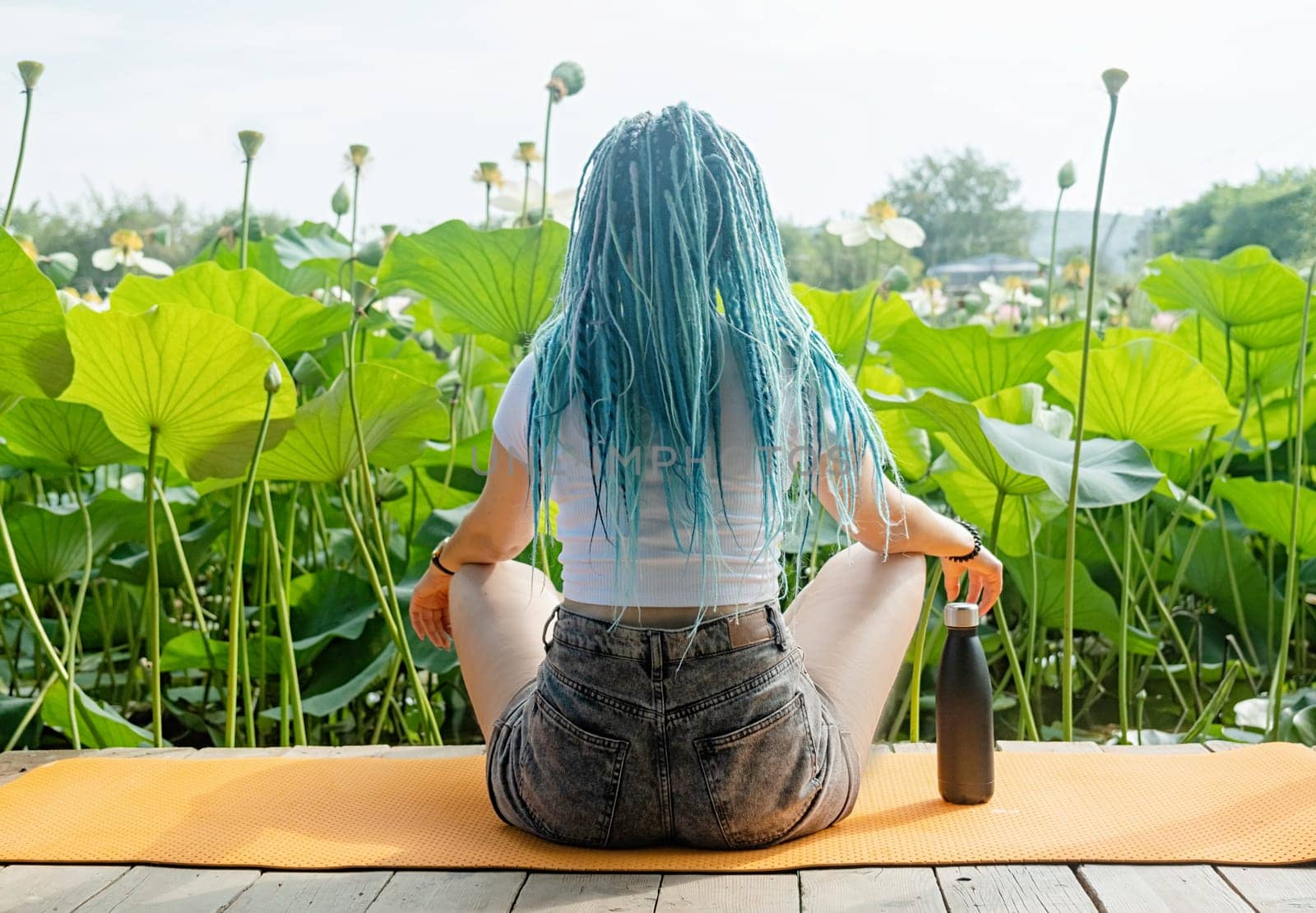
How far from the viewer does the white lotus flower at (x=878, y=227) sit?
2223mm

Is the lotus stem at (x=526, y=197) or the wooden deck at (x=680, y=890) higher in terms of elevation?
the lotus stem at (x=526, y=197)

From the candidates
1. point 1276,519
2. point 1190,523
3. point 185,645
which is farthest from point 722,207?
point 1190,523

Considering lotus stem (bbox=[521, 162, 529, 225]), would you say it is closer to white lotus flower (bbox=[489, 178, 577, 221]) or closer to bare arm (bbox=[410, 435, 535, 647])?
white lotus flower (bbox=[489, 178, 577, 221])

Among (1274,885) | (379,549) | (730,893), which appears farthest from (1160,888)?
(379,549)

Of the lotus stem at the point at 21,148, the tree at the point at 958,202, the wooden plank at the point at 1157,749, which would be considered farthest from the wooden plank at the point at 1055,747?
→ the tree at the point at 958,202

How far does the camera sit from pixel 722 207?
926mm

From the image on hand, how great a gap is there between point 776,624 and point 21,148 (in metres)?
1.04

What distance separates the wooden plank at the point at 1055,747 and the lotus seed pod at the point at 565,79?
0.93m

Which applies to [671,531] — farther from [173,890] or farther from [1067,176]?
[1067,176]

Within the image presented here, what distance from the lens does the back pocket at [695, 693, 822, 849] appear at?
95 cm

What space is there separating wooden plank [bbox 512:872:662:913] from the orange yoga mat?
0.04 ft

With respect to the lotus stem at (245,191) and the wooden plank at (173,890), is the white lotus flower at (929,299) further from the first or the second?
the wooden plank at (173,890)

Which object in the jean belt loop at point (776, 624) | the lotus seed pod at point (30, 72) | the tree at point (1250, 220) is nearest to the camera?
the jean belt loop at point (776, 624)

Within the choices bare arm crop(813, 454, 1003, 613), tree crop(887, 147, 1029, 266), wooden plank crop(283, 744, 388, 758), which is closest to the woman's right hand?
bare arm crop(813, 454, 1003, 613)
